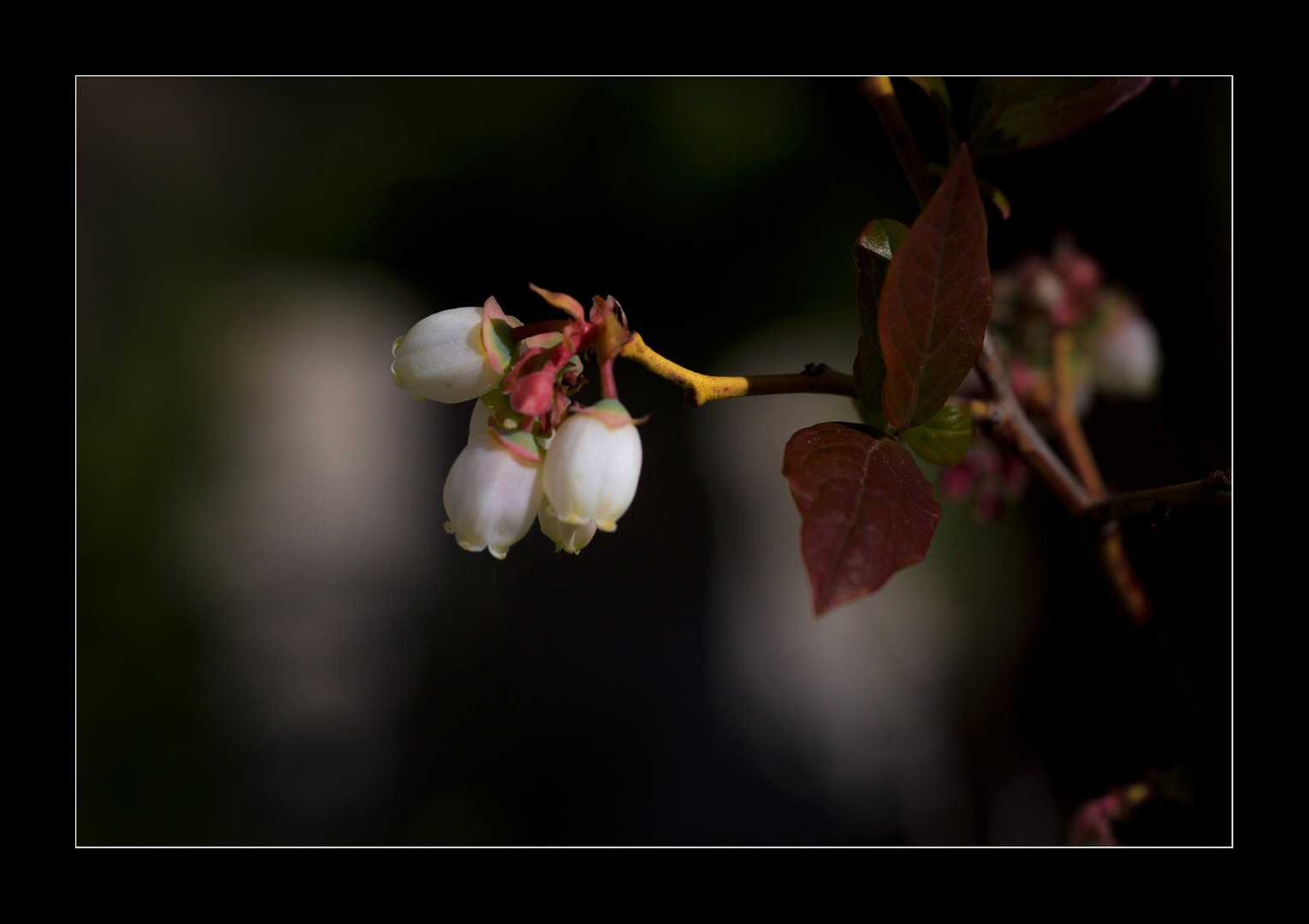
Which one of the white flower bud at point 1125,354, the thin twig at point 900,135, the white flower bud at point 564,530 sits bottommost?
the white flower bud at point 564,530

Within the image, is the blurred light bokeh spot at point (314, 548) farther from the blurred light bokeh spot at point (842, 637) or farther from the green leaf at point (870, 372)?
the green leaf at point (870, 372)

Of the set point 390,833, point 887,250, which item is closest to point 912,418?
point 887,250

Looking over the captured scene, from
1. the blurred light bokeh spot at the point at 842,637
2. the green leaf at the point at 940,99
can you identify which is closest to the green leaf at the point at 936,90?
the green leaf at the point at 940,99

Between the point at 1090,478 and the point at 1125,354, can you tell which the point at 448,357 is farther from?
the point at 1125,354

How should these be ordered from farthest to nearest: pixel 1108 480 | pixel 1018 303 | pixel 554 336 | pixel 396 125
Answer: pixel 396 125
pixel 1108 480
pixel 1018 303
pixel 554 336

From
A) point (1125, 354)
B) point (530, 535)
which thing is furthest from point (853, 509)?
point (530, 535)

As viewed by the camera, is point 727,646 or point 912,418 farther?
point 727,646

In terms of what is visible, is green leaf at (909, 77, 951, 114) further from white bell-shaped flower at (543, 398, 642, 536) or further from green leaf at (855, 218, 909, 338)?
white bell-shaped flower at (543, 398, 642, 536)

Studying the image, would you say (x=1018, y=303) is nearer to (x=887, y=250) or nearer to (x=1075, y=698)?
(x=887, y=250)
